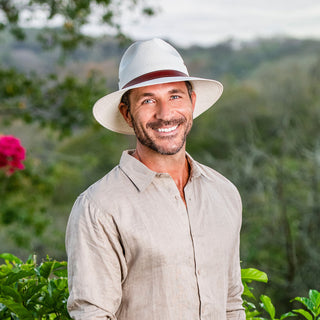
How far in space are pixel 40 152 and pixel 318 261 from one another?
5648 mm

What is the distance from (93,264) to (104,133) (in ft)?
21.0

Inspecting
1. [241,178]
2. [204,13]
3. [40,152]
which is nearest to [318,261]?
[241,178]

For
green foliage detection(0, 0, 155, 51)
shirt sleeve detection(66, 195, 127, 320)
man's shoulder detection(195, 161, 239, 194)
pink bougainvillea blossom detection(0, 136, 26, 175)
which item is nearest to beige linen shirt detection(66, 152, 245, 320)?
shirt sleeve detection(66, 195, 127, 320)

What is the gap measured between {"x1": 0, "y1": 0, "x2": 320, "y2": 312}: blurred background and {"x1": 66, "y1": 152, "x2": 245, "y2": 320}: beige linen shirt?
2.29 feet

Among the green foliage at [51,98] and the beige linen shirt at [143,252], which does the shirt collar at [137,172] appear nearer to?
the beige linen shirt at [143,252]

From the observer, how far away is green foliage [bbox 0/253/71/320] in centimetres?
156

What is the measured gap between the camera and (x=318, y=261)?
9156 millimetres

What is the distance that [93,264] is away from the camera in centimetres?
138

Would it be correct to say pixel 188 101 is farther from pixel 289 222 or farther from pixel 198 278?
pixel 289 222

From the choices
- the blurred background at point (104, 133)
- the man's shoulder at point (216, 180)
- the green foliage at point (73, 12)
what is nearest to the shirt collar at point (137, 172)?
the man's shoulder at point (216, 180)

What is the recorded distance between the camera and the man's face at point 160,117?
158 cm

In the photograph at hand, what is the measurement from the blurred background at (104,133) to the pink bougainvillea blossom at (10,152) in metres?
1.79

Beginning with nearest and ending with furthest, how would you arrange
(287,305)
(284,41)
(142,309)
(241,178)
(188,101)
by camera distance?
1. (142,309)
2. (188,101)
3. (287,305)
4. (241,178)
5. (284,41)

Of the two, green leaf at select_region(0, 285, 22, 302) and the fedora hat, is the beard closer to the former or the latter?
the fedora hat
